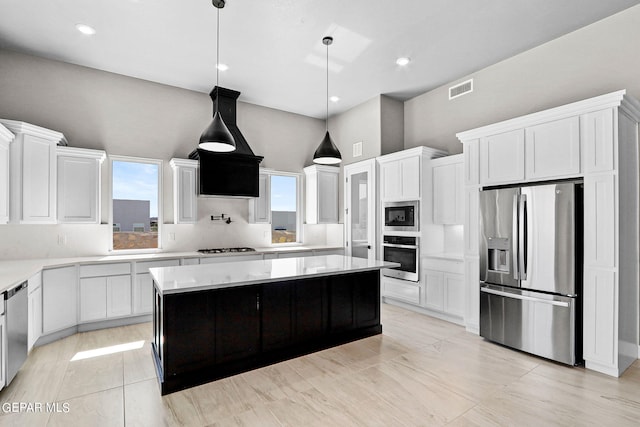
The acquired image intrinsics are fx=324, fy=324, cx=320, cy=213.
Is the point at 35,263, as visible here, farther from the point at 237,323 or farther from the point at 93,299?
the point at 237,323

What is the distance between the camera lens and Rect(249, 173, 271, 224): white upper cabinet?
5637 mm

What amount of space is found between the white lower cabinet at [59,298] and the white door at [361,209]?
13.5 feet

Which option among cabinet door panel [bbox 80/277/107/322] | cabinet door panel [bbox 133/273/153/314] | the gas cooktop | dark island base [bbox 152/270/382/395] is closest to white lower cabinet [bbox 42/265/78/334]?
cabinet door panel [bbox 80/277/107/322]

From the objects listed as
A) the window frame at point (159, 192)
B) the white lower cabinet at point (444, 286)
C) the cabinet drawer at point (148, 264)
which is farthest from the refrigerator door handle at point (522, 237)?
the window frame at point (159, 192)

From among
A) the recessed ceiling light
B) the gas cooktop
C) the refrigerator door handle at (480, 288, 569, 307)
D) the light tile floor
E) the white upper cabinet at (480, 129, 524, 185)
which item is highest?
the recessed ceiling light

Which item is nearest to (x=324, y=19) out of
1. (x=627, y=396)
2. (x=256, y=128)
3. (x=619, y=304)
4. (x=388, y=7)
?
(x=388, y=7)

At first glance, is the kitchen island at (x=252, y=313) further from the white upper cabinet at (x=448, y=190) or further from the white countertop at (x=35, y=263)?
the white upper cabinet at (x=448, y=190)

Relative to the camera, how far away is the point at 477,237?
3932 mm

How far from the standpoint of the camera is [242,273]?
304 centimetres

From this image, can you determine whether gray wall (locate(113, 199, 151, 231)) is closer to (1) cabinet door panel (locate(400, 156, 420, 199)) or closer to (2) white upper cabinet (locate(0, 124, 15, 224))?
(2) white upper cabinet (locate(0, 124, 15, 224))

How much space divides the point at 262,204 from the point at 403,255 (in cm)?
253

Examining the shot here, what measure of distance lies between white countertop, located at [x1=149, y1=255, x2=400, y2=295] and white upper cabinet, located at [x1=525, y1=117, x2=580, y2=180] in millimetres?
1838

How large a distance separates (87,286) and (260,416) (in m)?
2.96

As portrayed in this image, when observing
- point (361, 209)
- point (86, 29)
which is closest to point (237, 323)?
point (361, 209)
